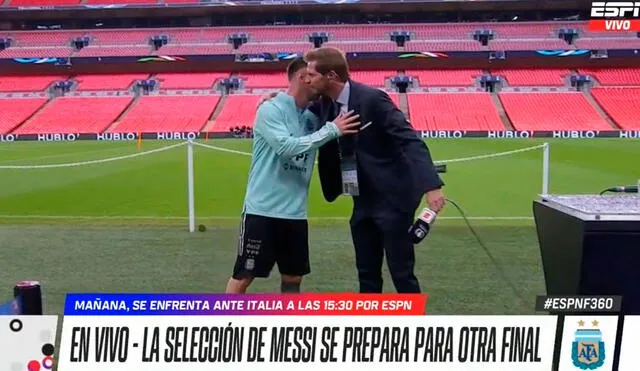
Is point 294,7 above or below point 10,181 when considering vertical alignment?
above

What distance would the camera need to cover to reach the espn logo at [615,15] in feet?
117

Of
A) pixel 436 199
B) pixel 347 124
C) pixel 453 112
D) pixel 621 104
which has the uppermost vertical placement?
pixel 347 124

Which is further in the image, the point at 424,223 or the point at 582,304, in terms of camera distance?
the point at 424,223

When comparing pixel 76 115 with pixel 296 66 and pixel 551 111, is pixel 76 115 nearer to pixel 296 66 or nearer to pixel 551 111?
pixel 551 111

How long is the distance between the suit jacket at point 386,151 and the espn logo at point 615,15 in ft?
120

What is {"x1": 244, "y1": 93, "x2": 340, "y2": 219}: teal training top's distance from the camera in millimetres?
3907

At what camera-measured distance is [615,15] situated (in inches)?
1474

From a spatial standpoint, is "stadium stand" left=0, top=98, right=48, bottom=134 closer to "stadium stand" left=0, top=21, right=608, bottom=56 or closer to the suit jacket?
"stadium stand" left=0, top=21, right=608, bottom=56

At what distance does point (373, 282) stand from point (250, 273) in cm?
77

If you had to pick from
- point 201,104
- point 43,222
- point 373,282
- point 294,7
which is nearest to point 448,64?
point 294,7

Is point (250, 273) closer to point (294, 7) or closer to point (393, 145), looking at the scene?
point (393, 145)

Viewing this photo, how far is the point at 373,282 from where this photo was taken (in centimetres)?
404

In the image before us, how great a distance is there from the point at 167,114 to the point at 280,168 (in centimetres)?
3569

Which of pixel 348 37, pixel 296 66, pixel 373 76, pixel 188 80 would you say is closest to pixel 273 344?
pixel 296 66
